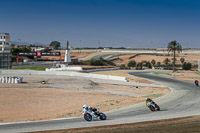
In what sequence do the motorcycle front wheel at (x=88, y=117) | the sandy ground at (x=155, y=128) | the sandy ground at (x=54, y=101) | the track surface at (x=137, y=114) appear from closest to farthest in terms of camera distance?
the sandy ground at (x=155, y=128), the track surface at (x=137, y=114), the motorcycle front wheel at (x=88, y=117), the sandy ground at (x=54, y=101)

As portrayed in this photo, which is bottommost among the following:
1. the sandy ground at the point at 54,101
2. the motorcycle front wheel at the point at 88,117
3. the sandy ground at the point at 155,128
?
the sandy ground at the point at 54,101

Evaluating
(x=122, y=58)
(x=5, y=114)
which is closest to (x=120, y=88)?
(x=5, y=114)

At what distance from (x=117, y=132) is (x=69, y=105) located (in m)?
15.1

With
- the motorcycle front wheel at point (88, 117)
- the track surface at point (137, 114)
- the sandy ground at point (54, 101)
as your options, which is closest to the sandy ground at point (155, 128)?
the track surface at point (137, 114)

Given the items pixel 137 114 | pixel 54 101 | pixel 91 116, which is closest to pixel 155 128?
pixel 91 116

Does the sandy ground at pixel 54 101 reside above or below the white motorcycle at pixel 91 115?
below

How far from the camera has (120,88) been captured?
43.1m

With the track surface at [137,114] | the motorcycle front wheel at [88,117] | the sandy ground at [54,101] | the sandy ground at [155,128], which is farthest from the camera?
the sandy ground at [54,101]

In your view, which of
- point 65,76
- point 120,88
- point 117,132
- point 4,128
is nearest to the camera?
point 117,132

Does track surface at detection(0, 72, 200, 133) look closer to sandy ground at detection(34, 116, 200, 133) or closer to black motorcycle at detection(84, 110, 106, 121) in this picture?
black motorcycle at detection(84, 110, 106, 121)

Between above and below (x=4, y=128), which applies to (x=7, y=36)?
above

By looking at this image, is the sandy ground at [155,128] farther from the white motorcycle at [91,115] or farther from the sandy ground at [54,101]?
the sandy ground at [54,101]

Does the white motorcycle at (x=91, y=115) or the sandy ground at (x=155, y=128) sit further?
the white motorcycle at (x=91, y=115)

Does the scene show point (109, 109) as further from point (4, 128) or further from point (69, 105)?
point (4, 128)
